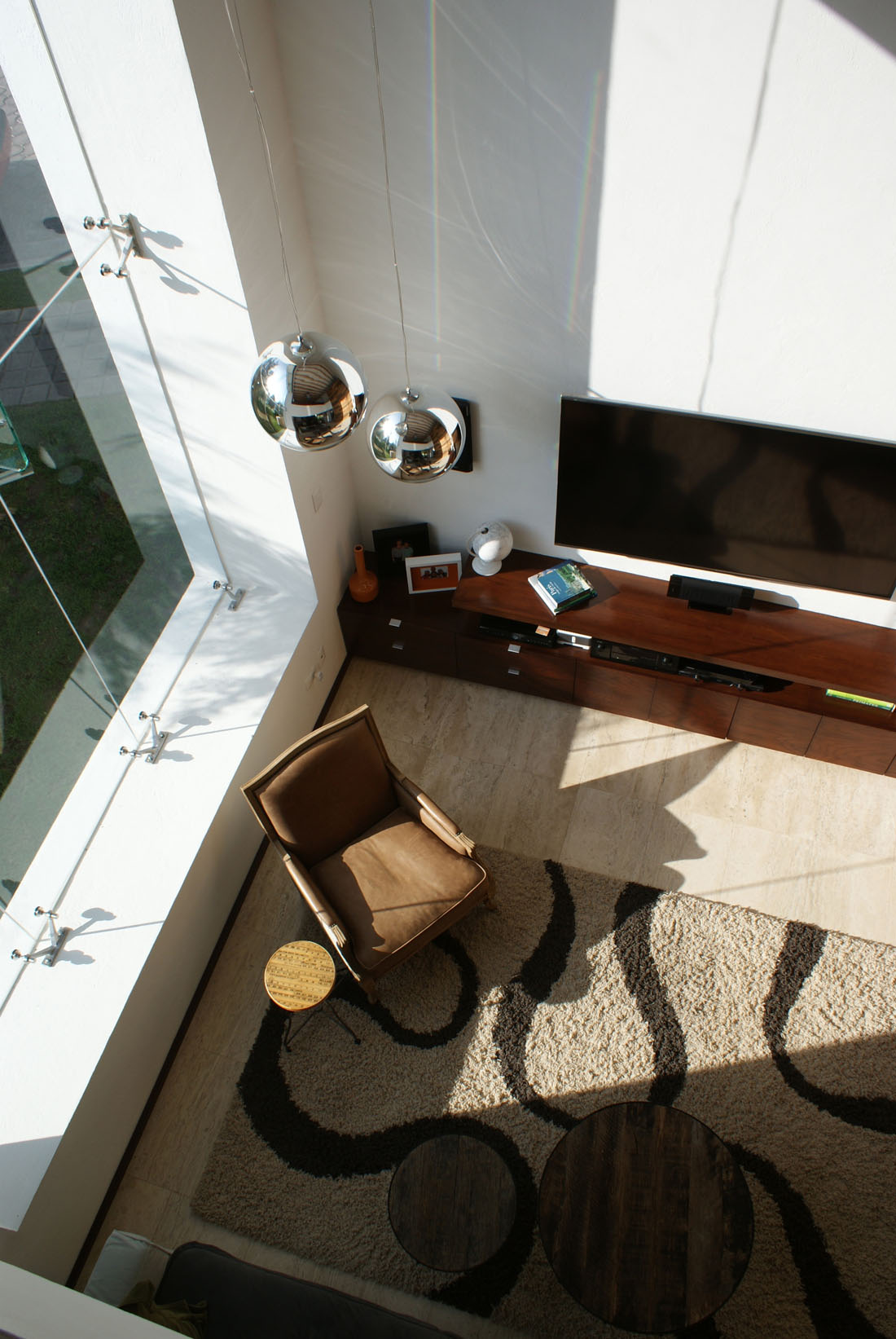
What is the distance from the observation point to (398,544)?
174 inches

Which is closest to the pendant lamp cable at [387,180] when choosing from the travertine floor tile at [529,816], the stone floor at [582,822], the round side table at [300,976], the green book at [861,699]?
the stone floor at [582,822]

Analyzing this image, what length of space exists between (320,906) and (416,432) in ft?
6.13

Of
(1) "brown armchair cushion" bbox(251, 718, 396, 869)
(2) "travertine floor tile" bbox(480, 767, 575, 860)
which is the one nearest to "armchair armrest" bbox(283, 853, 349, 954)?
(1) "brown armchair cushion" bbox(251, 718, 396, 869)

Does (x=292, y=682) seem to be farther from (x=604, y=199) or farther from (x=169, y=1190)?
(x=604, y=199)

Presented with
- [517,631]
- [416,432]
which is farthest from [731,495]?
[416,432]

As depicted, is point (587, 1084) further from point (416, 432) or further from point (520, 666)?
point (416, 432)

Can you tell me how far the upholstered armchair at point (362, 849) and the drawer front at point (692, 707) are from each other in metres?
1.25

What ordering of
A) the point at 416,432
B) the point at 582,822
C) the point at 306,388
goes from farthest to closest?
the point at 582,822 → the point at 416,432 → the point at 306,388

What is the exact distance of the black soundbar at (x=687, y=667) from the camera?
399 centimetres

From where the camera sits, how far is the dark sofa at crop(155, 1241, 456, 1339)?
8.60 feet

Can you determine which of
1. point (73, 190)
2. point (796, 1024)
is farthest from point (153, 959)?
point (73, 190)

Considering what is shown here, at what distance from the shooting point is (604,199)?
3.09m

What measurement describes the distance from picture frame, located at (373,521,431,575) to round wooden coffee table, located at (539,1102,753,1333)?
8.57 ft

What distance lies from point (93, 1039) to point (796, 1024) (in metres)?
2.52
